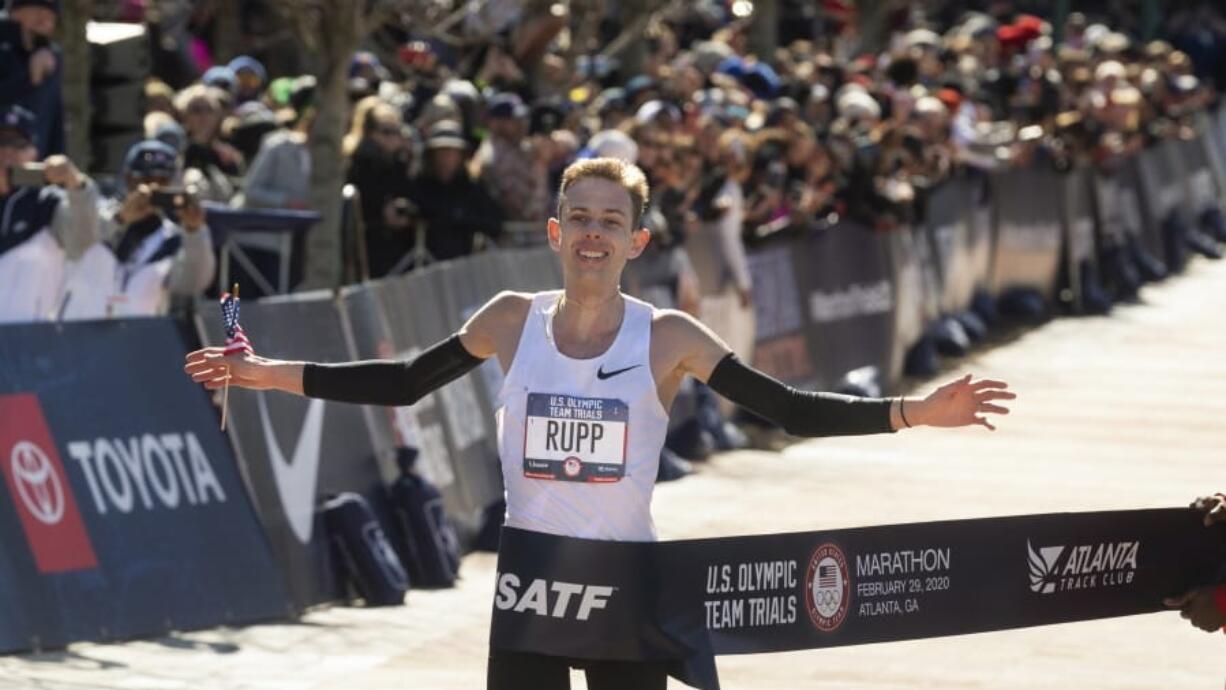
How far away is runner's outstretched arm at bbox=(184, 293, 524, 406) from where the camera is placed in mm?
6625

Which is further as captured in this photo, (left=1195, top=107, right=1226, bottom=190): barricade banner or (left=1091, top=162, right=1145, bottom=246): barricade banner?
(left=1195, top=107, right=1226, bottom=190): barricade banner

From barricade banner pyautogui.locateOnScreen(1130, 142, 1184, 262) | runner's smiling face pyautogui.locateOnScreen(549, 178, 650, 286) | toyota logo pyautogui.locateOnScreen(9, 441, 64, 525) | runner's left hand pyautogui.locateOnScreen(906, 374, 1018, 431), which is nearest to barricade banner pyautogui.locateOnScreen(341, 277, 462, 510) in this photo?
toyota logo pyautogui.locateOnScreen(9, 441, 64, 525)

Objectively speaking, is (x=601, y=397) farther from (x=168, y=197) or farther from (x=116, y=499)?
(x=168, y=197)

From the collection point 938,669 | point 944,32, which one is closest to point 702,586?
point 938,669

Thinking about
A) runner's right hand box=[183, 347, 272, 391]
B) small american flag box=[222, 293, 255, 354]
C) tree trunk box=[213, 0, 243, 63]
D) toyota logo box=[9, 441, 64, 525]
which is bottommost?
toyota logo box=[9, 441, 64, 525]

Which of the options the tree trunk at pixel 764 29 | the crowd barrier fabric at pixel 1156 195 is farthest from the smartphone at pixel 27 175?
the crowd barrier fabric at pixel 1156 195

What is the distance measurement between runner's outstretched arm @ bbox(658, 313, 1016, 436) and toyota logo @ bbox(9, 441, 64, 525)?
5033 millimetres

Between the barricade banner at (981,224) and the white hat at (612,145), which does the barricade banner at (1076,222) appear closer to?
the barricade banner at (981,224)

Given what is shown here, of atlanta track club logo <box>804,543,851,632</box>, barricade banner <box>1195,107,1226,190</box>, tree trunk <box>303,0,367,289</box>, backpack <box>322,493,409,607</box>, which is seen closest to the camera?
atlanta track club logo <box>804,543,851,632</box>

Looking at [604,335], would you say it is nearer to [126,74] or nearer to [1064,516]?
[1064,516]

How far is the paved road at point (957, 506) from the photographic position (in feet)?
35.6

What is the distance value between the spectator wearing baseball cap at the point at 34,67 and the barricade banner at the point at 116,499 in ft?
7.24

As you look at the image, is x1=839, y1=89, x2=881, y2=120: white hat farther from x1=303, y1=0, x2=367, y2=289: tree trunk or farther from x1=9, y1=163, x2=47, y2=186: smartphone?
x1=9, y1=163, x2=47, y2=186: smartphone

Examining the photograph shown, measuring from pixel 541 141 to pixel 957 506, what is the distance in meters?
3.36
